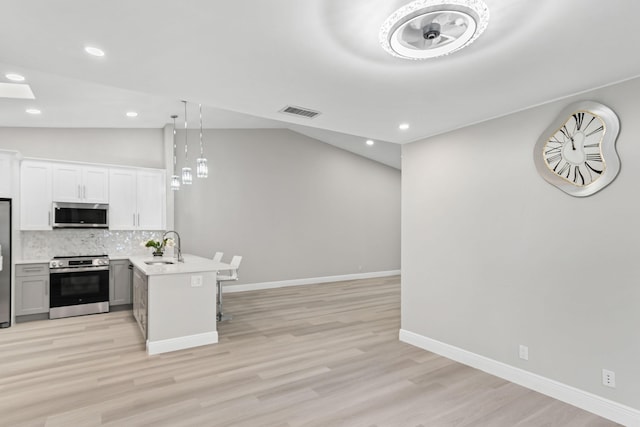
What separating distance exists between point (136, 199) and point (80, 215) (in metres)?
0.89

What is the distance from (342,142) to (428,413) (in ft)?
22.1

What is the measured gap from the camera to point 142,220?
21.2ft

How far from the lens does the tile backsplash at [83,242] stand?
5.79m

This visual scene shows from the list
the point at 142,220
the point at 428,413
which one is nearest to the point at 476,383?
the point at 428,413

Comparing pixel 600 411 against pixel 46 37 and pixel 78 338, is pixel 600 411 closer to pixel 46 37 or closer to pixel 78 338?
pixel 46 37

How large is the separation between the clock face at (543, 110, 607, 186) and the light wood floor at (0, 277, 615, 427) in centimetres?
191

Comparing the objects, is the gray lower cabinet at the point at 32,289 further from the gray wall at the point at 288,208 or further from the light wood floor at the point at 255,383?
the gray wall at the point at 288,208

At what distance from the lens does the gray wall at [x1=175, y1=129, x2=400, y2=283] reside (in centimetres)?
750

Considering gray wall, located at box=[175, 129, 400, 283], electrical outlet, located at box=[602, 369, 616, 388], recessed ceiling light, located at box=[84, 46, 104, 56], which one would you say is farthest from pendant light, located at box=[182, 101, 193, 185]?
electrical outlet, located at box=[602, 369, 616, 388]

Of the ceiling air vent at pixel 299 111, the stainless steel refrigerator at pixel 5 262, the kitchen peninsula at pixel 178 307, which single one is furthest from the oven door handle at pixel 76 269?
the ceiling air vent at pixel 299 111

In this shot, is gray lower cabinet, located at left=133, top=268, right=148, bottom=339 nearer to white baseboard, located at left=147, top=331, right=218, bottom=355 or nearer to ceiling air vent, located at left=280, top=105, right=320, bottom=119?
white baseboard, located at left=147, top=331, right=218, bottom=355

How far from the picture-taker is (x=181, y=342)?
424 cm

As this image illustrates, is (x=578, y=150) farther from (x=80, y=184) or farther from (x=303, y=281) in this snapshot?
(x=80, y=184)

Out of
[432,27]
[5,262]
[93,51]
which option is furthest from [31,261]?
[432,27]
